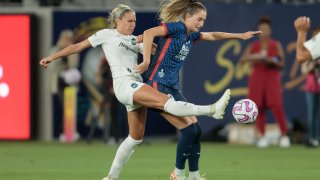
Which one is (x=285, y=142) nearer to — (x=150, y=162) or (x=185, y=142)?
(x=150, y=162)

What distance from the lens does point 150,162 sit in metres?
15.8

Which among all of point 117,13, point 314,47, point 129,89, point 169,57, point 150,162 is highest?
point 117,13

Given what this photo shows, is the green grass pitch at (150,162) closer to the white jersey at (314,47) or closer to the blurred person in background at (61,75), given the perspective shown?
the blurred person in background at (61,75)

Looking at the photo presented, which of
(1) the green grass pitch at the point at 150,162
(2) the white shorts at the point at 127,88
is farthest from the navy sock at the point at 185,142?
(1) the green grass pitch at the point at 150,162

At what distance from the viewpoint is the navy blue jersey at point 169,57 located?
1111 cm

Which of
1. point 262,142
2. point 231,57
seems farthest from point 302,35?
point 231,57

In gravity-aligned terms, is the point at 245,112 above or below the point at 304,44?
below

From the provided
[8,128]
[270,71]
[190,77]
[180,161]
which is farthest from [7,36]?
[180,161]

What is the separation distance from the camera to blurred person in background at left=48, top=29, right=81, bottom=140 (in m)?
21.7

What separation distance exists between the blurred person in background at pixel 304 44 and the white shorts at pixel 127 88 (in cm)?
211

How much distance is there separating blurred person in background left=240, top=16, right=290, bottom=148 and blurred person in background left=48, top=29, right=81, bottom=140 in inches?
157

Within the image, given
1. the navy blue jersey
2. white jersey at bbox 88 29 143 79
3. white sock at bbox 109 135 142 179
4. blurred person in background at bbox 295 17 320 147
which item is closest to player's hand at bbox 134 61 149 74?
the navy blue jersey

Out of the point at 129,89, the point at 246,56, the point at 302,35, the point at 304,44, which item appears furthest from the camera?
the point at 246,56

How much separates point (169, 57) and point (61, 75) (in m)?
11.0
